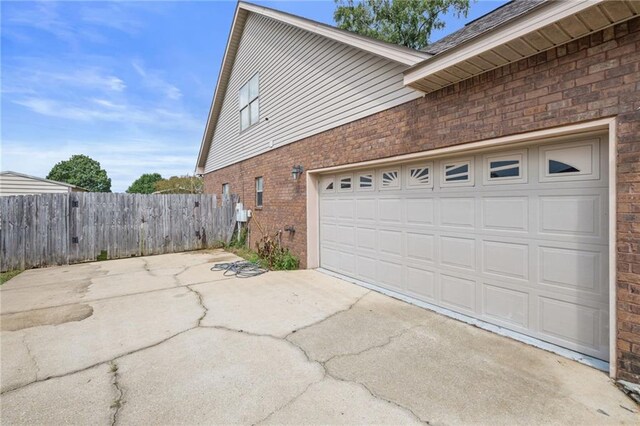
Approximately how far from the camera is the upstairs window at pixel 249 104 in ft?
31.7

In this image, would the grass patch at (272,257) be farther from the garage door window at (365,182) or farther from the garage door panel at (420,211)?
the garage door panel at (420,211)

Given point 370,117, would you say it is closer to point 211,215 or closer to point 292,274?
point 292,274

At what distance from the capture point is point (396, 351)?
3182mm

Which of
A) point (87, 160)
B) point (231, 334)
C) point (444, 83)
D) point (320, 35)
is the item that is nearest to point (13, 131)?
point (320, 35)

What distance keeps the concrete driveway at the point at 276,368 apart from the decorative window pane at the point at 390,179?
1969 millimetres

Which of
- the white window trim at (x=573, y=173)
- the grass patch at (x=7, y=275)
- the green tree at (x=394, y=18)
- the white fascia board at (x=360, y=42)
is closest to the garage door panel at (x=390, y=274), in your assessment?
the white window trim at (x=573, y=173)

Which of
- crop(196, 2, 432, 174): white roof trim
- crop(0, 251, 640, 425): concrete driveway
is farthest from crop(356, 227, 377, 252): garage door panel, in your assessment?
crop(196, 2, 432, 174): white roof trim

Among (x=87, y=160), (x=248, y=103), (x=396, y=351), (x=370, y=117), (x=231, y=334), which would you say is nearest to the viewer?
(x=396, y=351)

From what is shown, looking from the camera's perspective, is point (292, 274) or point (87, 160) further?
point (87, 160)

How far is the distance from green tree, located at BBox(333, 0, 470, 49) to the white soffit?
1618 cm

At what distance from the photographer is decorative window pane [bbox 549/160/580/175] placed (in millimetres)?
3054

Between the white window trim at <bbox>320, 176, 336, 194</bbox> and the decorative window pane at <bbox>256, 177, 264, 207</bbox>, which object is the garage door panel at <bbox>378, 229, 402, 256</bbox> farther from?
the decorative window pane at <bbox>256, 177, 264, 207</bbox>

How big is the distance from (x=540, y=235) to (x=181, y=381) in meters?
4.06

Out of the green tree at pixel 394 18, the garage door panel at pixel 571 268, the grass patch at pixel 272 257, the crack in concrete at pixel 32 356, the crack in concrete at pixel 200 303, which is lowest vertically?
the crack in concrete at pixel 32 356
